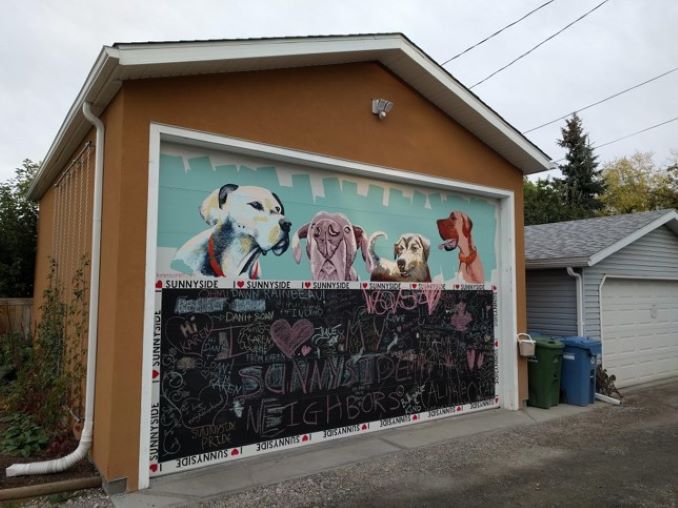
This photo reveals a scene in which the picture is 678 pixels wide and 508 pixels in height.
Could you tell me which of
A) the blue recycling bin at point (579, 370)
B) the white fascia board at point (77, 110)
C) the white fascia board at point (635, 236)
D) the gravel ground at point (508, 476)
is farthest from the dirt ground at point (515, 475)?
the white fascia board at point (77, 110)

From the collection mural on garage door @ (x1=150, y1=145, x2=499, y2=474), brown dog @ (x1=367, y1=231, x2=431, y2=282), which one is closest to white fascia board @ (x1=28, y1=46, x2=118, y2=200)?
mural on garage door @ (x1=150, y1=145, x2=499, y2=474)

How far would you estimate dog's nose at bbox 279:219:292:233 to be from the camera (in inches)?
229

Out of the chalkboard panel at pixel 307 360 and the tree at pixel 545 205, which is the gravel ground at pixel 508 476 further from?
the tree at pixel 545 205

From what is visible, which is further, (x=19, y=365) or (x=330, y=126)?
(x=19, y=365)

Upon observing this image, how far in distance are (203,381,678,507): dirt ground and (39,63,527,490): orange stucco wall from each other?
1345 mm

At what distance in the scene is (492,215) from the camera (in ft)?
26.7

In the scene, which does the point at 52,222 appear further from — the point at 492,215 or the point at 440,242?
the point at 492,215

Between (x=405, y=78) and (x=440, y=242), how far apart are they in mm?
2396

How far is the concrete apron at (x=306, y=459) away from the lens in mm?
4480

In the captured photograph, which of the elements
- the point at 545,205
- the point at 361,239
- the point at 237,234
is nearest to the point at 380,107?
the point at 361,239

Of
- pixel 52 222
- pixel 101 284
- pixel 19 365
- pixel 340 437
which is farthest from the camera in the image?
pixel 52 222

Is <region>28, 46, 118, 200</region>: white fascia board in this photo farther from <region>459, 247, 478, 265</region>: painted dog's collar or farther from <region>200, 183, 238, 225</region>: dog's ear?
<region>459, 247, 478, 265</region>: painted dog's collar

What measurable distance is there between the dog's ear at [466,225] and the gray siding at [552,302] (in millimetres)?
2972

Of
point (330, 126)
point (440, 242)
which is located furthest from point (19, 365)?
point (440, 242)
